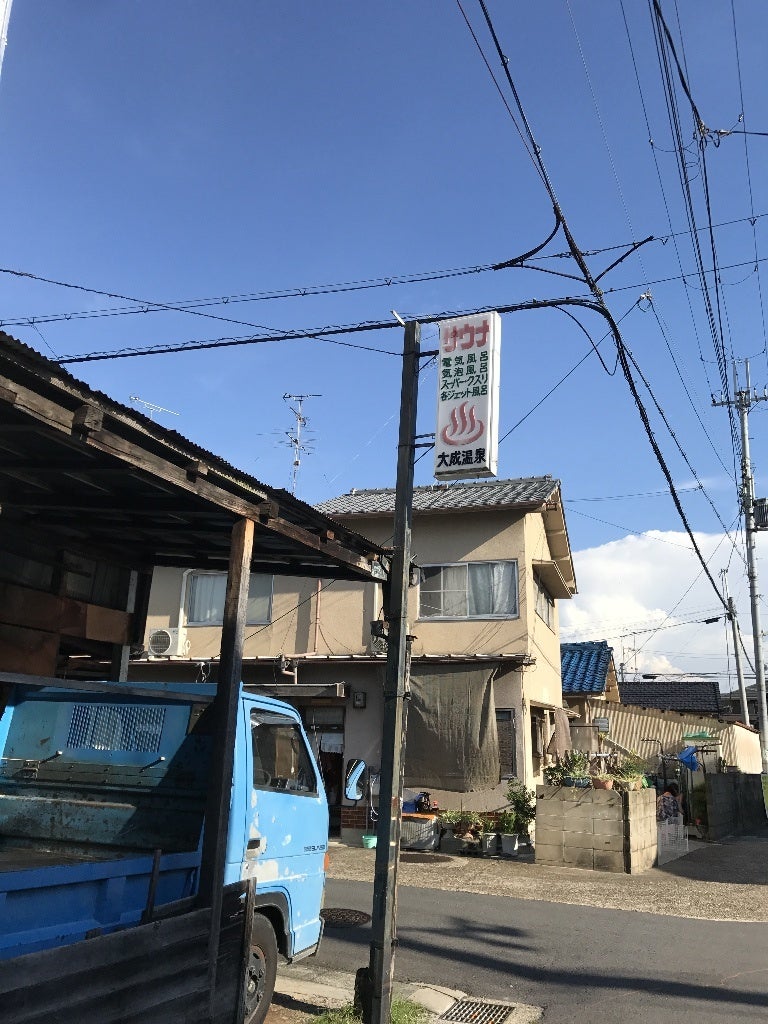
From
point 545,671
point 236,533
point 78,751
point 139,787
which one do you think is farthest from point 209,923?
point 545,671

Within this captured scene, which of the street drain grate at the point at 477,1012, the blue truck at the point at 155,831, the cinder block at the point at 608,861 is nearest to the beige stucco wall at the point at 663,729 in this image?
the cinder block at the point at 608,861

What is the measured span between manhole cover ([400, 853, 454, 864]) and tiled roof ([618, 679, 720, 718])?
2596cm

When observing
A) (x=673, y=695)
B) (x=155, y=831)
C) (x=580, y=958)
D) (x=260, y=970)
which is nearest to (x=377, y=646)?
(x=580, y=958)

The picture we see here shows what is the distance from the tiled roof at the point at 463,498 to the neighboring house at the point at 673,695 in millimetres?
22320

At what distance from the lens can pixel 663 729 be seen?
26.2m

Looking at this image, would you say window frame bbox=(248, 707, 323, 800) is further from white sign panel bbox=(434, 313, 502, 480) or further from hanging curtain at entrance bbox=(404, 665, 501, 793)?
hanging curtain at entrance bbox=(404, 665, 501, 793)

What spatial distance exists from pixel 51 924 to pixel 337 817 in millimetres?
14058

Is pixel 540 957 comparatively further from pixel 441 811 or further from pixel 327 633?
pixel 327 633

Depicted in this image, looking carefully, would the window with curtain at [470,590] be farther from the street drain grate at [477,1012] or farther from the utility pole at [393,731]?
the street drain grate at [477,1012]

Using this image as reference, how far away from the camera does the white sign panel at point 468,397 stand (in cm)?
795

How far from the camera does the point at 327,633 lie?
60.0ft

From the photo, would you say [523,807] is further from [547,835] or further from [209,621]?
[209,621]

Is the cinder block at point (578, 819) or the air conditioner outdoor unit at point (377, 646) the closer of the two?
the cinder block at point (578, 819)

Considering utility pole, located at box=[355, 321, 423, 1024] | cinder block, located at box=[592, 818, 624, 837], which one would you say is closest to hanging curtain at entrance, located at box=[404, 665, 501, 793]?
cinder block, located at box=[592, 818, 624, 837]
